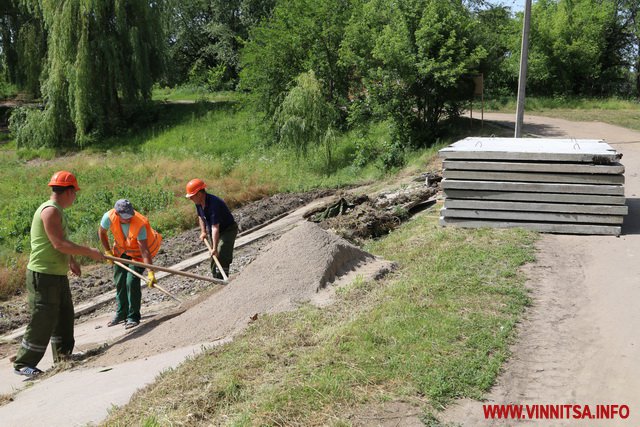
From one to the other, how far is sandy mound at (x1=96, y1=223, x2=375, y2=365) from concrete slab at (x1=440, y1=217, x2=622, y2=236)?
212cm

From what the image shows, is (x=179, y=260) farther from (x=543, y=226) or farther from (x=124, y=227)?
(x=543, y=226)

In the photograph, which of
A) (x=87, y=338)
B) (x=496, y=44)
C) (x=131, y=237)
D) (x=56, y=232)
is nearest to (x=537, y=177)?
(x=131, y=237)

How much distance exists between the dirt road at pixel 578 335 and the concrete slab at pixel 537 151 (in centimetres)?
108

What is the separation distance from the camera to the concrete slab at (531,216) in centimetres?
861

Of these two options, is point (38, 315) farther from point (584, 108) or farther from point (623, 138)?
point (584, 108)

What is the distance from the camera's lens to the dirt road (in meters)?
4.49

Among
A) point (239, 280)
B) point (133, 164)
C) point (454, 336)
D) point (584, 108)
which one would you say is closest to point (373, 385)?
point (454, 336)

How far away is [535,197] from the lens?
8.84m

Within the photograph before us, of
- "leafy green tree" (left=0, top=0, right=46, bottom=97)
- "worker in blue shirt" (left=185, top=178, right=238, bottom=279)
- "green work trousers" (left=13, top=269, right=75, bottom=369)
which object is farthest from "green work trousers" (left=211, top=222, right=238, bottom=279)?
"leafy green tree" (left=0, top=0, right=46, bottom=97)

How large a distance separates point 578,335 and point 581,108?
75.1 feet

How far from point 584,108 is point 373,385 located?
24638 mm

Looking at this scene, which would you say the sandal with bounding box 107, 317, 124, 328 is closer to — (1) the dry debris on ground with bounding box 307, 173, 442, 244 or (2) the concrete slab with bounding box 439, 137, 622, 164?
(1) the dry debris on ground with bounding box 307, 173, 442, 244

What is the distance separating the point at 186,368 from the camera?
5.07m

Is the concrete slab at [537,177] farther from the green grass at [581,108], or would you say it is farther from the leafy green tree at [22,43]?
the leafy green tree at [22,43]
